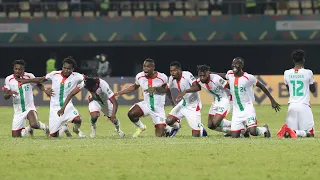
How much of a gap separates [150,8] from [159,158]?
3009 cm

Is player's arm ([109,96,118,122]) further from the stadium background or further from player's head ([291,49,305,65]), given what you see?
the stadium background

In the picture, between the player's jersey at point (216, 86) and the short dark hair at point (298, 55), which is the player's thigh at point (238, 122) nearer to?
the player's jersey at point (216, 86)

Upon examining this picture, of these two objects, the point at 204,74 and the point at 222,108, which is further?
the point at 222,108

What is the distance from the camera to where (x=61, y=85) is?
66.5 feet

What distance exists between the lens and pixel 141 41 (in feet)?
147

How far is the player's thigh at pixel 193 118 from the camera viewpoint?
2098cm

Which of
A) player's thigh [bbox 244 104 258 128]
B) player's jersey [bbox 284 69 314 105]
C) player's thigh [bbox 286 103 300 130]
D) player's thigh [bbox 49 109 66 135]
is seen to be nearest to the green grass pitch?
player's thigh [bbox 244 104 258 128]

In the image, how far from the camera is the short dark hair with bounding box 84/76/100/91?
2067 cm

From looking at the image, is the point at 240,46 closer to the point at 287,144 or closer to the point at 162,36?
the point at 162,36

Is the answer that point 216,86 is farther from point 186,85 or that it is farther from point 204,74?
point 186,85

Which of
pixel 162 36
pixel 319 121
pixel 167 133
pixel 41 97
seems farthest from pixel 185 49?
pixel 167 133

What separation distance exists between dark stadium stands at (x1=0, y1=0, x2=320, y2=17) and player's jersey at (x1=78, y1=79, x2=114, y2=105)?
2338 cm

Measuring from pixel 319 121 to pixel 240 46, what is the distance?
726 inches

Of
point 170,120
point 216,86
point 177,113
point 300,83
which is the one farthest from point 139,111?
point 300,83
